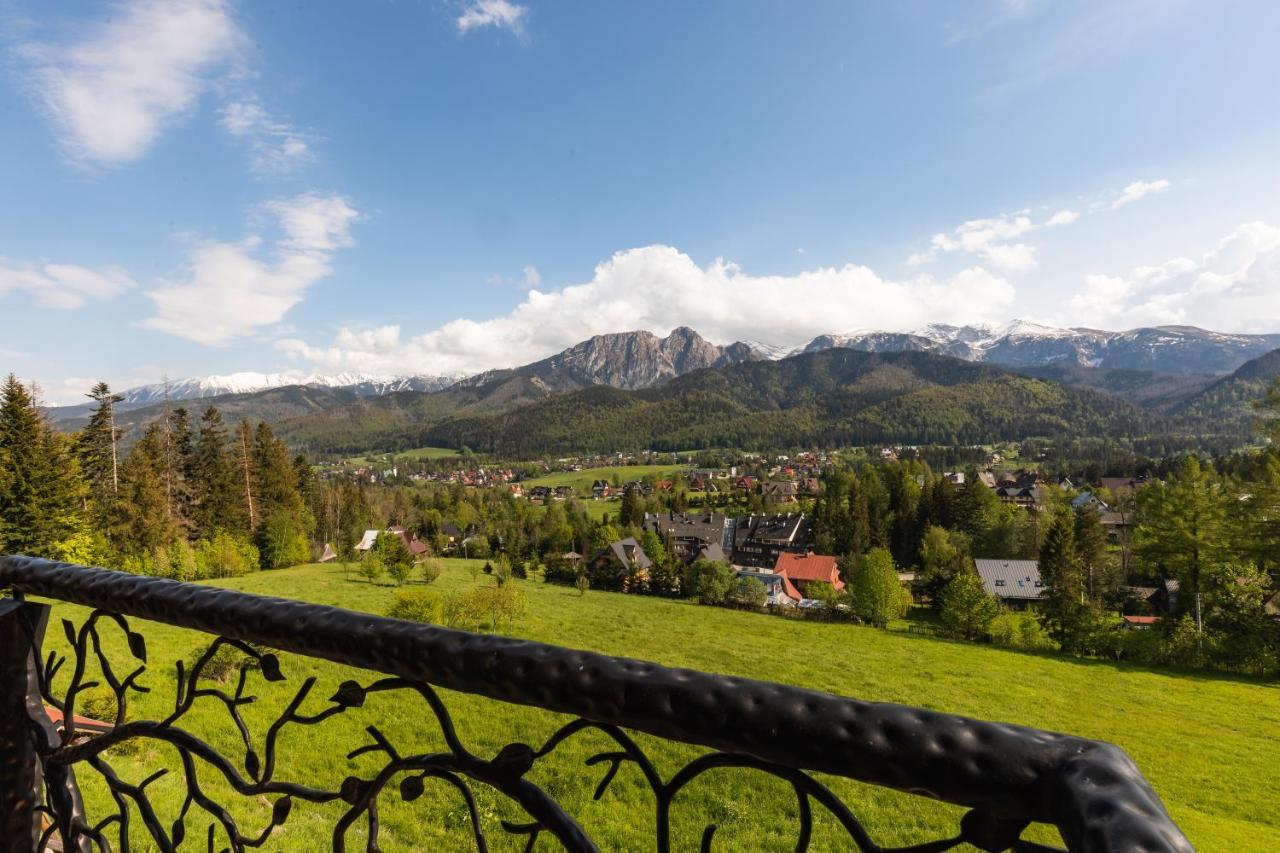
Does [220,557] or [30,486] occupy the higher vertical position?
[30,486]

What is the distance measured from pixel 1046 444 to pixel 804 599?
16214cm

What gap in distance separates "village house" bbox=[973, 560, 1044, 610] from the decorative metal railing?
5074cm

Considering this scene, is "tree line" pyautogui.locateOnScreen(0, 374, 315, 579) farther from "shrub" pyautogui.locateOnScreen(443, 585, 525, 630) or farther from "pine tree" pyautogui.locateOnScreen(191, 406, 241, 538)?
"shrub" pyautogui.locateOnScreen(443, 585, 525, 630)

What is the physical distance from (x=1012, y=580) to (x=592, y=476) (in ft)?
365

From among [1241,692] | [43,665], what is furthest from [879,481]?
[43,665]

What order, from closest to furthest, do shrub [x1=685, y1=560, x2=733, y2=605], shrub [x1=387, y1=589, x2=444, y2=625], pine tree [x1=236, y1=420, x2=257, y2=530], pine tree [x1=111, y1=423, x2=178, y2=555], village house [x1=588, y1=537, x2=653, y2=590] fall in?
shrub [x1=387, y1=589, x2=444, y2=625], pine tree [x1=111, y1=423, x2=178, y2=555], pine tree [x1=236, y1=420, x2=257, y2=530], shrub [x1=685, y1=560, x2=733, y2=605], village house [x1=588, y1=537, x2=653, y2=590]

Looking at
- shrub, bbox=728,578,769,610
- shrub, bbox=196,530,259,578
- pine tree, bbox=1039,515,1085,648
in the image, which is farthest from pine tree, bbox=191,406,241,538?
pine tree, bbox=1039,515,1085,648

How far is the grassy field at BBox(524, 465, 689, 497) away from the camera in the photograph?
137700 millimetres

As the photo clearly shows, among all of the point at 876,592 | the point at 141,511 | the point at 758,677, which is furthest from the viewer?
the point at 876,592

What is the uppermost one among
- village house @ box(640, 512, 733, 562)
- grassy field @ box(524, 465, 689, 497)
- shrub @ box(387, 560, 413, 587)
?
shrub @ box(387, 560, 413, 587)

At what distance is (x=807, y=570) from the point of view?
5303 centimetres

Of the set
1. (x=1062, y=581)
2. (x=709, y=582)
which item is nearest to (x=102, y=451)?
(x=709, y=582)

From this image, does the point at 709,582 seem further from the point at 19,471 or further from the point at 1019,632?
the point at 19,471

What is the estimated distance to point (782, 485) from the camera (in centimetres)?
11125
